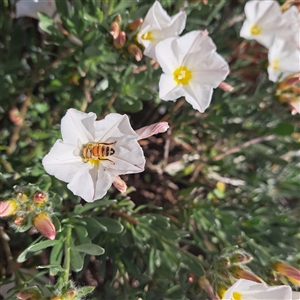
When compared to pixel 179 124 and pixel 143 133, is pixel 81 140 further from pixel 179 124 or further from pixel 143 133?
pixel 179 124

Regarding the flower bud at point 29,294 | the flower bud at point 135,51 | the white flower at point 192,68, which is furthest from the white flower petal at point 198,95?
the flower bud at point 29,294

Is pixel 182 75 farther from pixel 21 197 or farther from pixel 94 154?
pixel 21 197

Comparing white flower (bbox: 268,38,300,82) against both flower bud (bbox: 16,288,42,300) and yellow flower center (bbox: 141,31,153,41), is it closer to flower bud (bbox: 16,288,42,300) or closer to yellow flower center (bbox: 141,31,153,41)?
yellow flower center (bbox: 141,31,153,41)

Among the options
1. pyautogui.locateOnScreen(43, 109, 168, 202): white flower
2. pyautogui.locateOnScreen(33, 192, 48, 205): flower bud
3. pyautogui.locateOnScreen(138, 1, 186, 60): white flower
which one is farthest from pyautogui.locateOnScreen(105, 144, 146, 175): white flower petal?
pyautogui.locateOnScreen(138, 1, 186, 60): white flower

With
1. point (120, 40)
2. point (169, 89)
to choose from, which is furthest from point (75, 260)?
point (120, 40)

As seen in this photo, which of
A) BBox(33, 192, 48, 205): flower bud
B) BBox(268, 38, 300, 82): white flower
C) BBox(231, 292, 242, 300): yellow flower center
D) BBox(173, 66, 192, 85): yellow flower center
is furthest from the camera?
BBox(268, 38, 300, 82): white flower

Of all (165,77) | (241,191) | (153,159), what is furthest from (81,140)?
(241,191)
